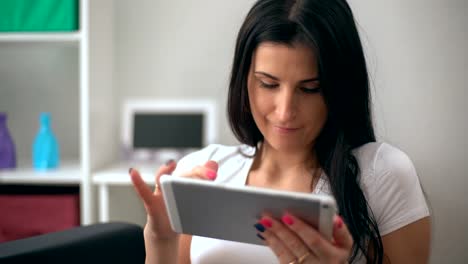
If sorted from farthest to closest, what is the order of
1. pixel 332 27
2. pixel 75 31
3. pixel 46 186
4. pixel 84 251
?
pixel 46 186 → pixel 75 31 → pixel 84 251 → pixel 332 27

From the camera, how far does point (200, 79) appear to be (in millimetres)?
1771

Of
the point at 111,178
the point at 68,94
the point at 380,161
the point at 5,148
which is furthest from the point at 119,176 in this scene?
the point at 380,161

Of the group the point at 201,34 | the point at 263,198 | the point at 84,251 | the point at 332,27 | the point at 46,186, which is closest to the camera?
the point at 263,198

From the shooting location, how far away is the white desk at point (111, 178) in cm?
150

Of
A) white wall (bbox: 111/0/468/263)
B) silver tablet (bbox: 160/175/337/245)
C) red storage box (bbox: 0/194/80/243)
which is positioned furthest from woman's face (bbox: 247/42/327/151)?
red storage box (bbox: 0/194/80/243)

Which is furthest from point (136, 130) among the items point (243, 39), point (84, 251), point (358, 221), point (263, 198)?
point (263, 198)

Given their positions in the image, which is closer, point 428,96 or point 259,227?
point 259,227

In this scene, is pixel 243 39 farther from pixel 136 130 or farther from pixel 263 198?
pixel 136 130

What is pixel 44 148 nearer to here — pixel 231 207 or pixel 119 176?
pixel 119 176

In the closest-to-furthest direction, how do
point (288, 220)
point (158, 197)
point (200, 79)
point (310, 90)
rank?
point (288, 220), point (158, 197), point (310, 90), point (200, 79)

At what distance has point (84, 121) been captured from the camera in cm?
155

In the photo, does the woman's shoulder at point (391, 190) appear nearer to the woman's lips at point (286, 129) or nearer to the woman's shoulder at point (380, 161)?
the woman's shoulder at point (380, 161)

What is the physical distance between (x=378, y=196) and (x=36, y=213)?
1118mm

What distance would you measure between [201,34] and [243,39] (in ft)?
2.62
